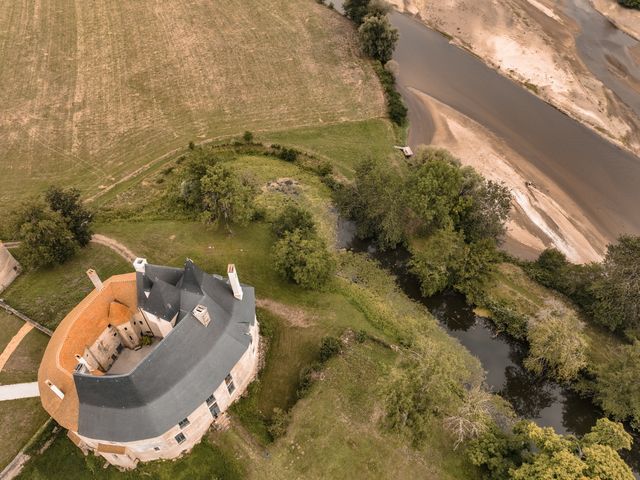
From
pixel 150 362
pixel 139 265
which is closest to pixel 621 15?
pixel 139 265

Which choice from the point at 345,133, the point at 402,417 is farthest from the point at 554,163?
the point at 402,417

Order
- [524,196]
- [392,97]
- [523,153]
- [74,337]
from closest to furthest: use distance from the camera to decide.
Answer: [74,337] → [524,196] → [523,153] → [392,97]

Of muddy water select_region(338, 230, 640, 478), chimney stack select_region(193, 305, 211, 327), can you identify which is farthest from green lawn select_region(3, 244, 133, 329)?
muddy water select_region(338, 230, 640, 478)

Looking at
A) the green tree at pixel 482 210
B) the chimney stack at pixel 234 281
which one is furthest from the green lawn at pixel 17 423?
the green tree at pixel 482 210

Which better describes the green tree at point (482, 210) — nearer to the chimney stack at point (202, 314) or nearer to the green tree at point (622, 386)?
the green tree at point (622, 386)

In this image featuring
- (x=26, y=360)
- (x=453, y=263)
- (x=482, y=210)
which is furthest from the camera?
(x=482, y=210)

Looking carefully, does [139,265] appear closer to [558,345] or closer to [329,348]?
[329,348]

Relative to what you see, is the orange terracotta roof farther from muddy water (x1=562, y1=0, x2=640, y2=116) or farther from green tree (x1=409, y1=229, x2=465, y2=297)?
muddy water (x1=562, y1=0, x2=640, y2=116)

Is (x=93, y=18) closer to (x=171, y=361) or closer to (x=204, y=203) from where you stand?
(x=204, y=203)
